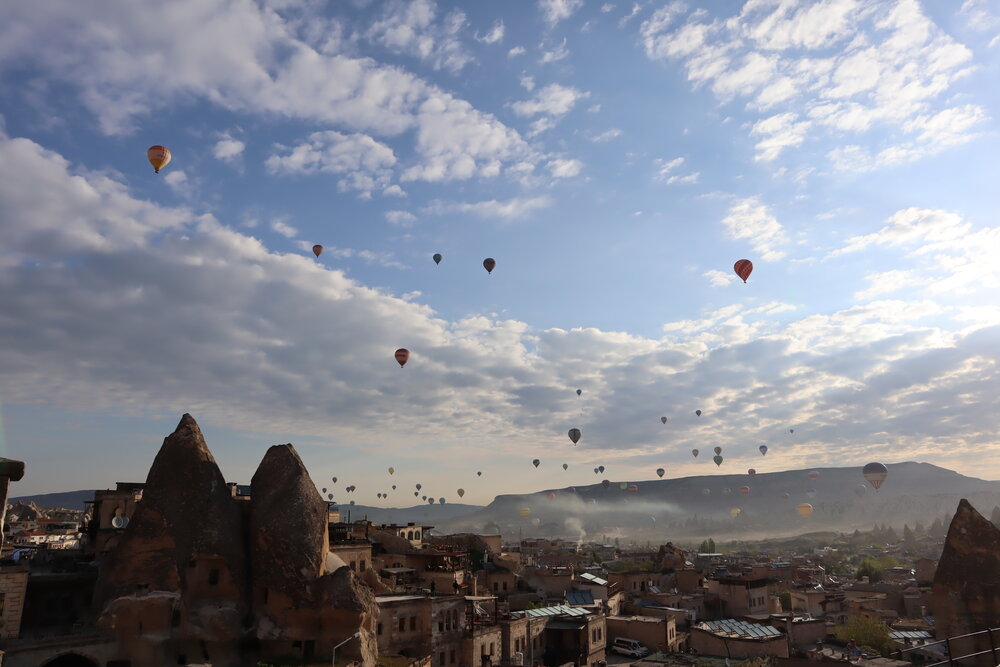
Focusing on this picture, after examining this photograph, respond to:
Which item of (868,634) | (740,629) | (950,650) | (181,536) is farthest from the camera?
(868,634)

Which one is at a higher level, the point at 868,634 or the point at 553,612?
the point at 553,612

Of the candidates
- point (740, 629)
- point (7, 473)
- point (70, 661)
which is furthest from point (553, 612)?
point (7, 473)

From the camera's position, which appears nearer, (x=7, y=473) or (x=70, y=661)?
(x=7, y=473)

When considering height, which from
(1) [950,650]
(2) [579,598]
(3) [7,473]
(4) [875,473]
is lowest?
(1) [950,650]

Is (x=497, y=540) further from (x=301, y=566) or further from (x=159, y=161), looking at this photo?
(x=159, y=161)

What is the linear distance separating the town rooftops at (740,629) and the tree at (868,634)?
791 centimetres

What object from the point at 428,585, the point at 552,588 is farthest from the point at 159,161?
the point at 552,588

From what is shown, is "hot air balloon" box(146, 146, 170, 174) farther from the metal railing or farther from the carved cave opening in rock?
the metal railing

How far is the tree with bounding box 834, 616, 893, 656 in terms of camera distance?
62750mm

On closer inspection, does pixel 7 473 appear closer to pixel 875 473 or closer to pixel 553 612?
pixel 553 612

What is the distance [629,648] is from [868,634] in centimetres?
2166

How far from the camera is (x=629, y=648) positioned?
61.6 m

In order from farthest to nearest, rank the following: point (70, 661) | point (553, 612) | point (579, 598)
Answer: point (579, 598), point (553, 612), point (70, 661)

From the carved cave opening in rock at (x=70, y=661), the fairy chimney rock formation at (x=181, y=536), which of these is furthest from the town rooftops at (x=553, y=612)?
the carved cave opening in rock at (x=70, y=661)
